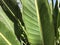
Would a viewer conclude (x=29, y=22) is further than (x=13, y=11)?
No

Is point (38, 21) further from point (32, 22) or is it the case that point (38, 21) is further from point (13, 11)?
point (13, 11)

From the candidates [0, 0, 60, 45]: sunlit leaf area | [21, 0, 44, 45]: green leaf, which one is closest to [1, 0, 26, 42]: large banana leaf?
[0, 0, 60, 45]: sunlit leaf area

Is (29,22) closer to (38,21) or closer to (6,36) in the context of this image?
(38,21)

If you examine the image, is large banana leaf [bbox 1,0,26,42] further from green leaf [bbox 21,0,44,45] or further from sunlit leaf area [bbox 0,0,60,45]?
green leaf [bbox 21,0,44,45]

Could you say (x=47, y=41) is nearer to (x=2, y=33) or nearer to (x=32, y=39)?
(x=32, y=39)

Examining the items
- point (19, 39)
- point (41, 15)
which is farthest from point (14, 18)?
point (41, 15)

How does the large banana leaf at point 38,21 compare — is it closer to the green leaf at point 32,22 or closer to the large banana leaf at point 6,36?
the green leaf at point 32,22

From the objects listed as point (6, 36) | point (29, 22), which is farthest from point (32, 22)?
point (6, 36)

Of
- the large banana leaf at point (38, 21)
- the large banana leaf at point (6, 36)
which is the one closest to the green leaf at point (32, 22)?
the large banana leaf at point (38, 21)
